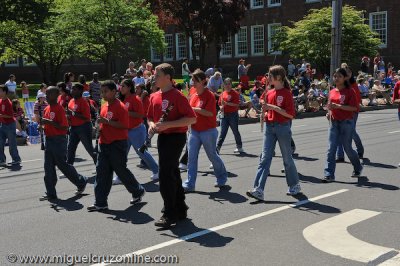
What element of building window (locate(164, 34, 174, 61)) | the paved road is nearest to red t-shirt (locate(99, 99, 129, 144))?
the paved road

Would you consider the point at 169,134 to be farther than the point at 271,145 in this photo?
No

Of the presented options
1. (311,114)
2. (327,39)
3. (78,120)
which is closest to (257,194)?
(78,120)

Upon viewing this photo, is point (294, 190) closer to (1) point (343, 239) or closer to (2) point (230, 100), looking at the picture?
(1) point (343, 239)

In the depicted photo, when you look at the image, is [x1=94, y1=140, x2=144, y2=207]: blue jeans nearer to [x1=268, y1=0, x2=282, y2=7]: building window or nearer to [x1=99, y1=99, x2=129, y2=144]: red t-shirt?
[x1=99, y1=99, x2=129, y2=144]: red t-shirt

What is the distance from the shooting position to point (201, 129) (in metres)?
8.38

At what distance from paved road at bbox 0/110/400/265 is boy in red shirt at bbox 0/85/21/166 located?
1.82m

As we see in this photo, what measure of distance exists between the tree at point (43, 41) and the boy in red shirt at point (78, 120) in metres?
26.2

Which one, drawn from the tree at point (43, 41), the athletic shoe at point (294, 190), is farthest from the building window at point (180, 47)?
the athletic shoe at point (294, 190)

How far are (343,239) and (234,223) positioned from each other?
4.43ft

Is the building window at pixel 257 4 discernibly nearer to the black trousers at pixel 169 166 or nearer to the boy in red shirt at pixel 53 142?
the boy in red shirt at pixel 53 142

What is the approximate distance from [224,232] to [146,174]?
420 cm

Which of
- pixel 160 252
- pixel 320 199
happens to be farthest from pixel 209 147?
pixel 160 252

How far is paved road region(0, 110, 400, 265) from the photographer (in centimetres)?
541

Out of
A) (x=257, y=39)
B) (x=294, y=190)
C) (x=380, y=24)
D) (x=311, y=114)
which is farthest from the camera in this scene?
(x=257, y=39)
